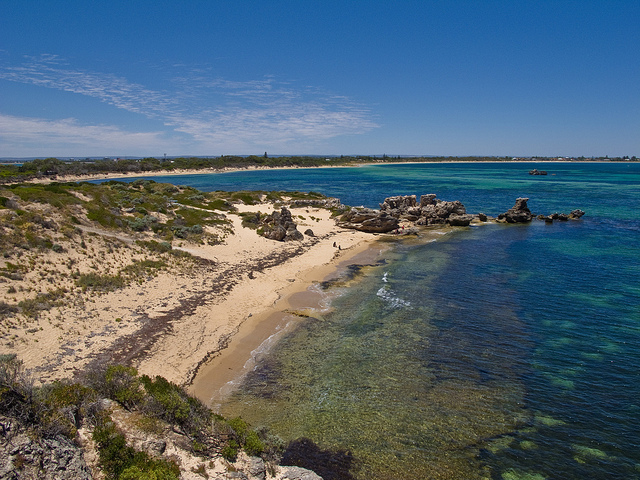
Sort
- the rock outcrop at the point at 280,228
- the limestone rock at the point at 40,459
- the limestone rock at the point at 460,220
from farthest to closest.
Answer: the limestone rock at the point at 460,220 < the rock outcrop at the point at 280,228 < the limestone rock at the point at 40,459

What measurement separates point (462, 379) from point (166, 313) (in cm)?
1559

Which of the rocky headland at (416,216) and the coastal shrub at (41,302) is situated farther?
the rocky headland at (416,216)

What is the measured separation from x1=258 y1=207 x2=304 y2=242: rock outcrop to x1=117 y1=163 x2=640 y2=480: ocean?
12.2 metres

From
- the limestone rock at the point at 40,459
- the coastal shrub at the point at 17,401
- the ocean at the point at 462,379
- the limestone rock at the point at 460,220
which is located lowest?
the ocean at the point at 462,379

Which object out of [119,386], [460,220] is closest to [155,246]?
[119,386]

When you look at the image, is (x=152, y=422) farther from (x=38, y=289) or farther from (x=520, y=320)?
(x=520, y=320)

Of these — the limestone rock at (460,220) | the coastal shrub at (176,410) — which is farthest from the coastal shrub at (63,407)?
the limestone rock at (460,220)

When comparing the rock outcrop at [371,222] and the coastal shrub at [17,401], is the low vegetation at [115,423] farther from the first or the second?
the rock outcrop at [371,222]

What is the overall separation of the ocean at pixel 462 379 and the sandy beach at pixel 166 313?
2.52 m

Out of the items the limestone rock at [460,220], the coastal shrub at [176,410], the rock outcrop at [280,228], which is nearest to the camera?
the coastal shrub at [176,410]

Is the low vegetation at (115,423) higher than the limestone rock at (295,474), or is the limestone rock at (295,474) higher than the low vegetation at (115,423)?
the low vegetation at (115,423)

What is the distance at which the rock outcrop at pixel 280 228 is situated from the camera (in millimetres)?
38281

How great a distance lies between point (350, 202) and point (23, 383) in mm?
68555

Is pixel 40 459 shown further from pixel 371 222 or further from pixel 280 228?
pixel 371 222
